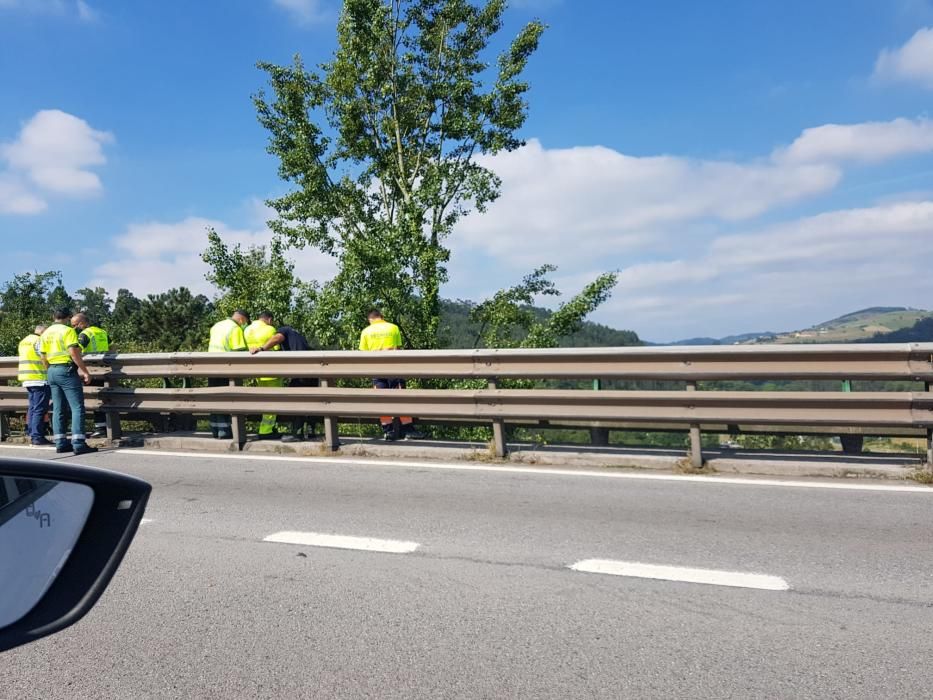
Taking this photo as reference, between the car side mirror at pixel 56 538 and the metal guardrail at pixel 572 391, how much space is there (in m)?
6.09

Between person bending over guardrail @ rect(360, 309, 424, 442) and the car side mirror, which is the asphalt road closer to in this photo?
the car side mirror

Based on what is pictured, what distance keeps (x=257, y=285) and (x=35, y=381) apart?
11.1 m

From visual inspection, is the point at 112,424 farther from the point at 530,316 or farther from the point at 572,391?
the point at 530,316

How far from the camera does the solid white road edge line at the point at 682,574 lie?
399 centimetres

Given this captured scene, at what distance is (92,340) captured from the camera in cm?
1151

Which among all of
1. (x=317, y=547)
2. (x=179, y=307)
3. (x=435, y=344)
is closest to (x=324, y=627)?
(x=317, y=547)

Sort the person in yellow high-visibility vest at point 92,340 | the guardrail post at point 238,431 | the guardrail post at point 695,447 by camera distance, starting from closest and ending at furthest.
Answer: the guardrail post at point 695,447 → the guardrail post at point 238,431 → the person in yellow high-visibility vest at point 92,340

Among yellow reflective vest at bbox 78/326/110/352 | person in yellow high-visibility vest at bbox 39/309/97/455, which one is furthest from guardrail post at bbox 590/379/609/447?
yellow reflective vest at bbox 78/326/110/352

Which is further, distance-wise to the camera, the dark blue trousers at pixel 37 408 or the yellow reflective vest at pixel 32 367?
the dark blue trousers at pixel 37 408

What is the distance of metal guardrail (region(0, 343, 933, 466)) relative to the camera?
6.86 metres

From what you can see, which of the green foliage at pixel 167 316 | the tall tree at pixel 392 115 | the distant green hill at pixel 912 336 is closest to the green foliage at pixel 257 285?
the tall tree at pixel 392 115

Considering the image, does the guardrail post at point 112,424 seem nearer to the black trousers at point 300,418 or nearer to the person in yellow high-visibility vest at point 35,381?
the person in yellow high-visibility vest at point 35,381

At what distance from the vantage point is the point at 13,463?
169cm

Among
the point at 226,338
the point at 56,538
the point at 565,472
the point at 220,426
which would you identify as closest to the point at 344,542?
the point at 565,472
